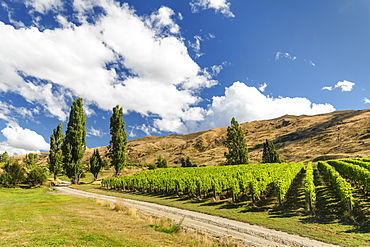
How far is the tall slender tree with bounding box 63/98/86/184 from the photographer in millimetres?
48594

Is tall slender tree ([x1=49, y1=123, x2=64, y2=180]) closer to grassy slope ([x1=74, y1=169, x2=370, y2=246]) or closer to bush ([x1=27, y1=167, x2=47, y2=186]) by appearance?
bush ([x1=27, y1=167, x2=47, y2=186])

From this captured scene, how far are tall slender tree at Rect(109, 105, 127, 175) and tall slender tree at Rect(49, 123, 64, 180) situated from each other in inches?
666

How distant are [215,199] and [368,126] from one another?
141m

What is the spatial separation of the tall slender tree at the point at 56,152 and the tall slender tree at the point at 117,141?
55.5 feet

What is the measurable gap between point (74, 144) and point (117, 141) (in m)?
10.5

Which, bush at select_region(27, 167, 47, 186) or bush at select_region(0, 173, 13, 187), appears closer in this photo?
bush at select_region(0, 173, 13, 187)

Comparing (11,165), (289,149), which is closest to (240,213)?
(11,165)

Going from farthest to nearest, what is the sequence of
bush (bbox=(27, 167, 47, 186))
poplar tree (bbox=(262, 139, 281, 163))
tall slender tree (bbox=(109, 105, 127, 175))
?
1. poplar tree (bbox=(262, 139, 281, 163))
2. tall slender tree (bbox=(109, 105, 127, 175))
3. bush (bbox=(27, 167, 47, 186))

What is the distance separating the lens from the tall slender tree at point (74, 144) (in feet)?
159

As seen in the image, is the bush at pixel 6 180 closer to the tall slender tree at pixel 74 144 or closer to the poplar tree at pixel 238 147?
the tall slender tree at pixel 74 144

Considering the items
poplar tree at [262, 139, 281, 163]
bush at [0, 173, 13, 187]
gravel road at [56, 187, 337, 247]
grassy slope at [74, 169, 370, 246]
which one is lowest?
gravel road at [56, 187, 337, 247]

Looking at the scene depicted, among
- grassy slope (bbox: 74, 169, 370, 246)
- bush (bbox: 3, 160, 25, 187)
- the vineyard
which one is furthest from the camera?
bush (bbox: 3, 160, 25, 187)

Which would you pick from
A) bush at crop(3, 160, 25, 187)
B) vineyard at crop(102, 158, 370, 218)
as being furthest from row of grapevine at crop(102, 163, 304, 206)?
bush at crop(3, 160, 25, 187)

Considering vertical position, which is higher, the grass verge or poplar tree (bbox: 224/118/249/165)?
poplar tree (bbox: 224/118/249/165)
